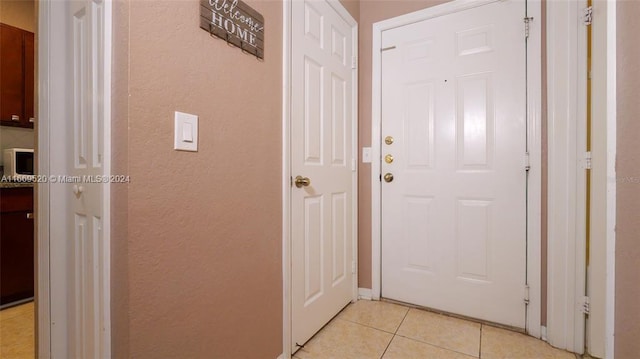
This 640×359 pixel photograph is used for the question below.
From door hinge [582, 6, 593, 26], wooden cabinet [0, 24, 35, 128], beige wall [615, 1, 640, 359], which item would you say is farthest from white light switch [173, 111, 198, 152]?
wooden cabinet [0, 24, 35, 128]

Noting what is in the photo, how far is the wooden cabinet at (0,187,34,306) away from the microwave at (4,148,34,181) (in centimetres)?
12

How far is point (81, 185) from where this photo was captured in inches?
33.8

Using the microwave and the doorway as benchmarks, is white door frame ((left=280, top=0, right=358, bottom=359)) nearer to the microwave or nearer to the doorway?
the doorway

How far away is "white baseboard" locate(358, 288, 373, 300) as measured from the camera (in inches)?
81.4

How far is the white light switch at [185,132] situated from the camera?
0.87m

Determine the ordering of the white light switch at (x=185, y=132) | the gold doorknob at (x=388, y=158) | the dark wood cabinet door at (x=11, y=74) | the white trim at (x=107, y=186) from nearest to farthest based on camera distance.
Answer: the white trim at (x=107, y=186), the white light switch at (x=185, y=132), the gold doorknob at (x=388, y=158), the dark wood cabinet door at (x=11, y=74)

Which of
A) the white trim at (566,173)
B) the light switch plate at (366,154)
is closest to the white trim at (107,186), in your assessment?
the light switch plate at (366,154)

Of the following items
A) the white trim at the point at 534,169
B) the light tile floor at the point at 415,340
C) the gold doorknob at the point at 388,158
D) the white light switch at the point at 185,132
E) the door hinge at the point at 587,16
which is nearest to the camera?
the white light switch at the point at 185,132

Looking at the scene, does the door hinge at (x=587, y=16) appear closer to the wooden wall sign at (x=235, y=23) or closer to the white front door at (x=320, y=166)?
the white front door at (x=320, y=166)

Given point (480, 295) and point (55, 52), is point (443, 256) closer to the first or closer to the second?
point (480, 295)

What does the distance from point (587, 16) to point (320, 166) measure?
5.05 ft

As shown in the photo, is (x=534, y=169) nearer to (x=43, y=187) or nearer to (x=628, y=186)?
(x=628, y=186)

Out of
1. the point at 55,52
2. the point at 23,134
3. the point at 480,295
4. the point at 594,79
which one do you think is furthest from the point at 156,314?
the point at 23,134

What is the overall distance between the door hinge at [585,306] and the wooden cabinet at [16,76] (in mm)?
3926
